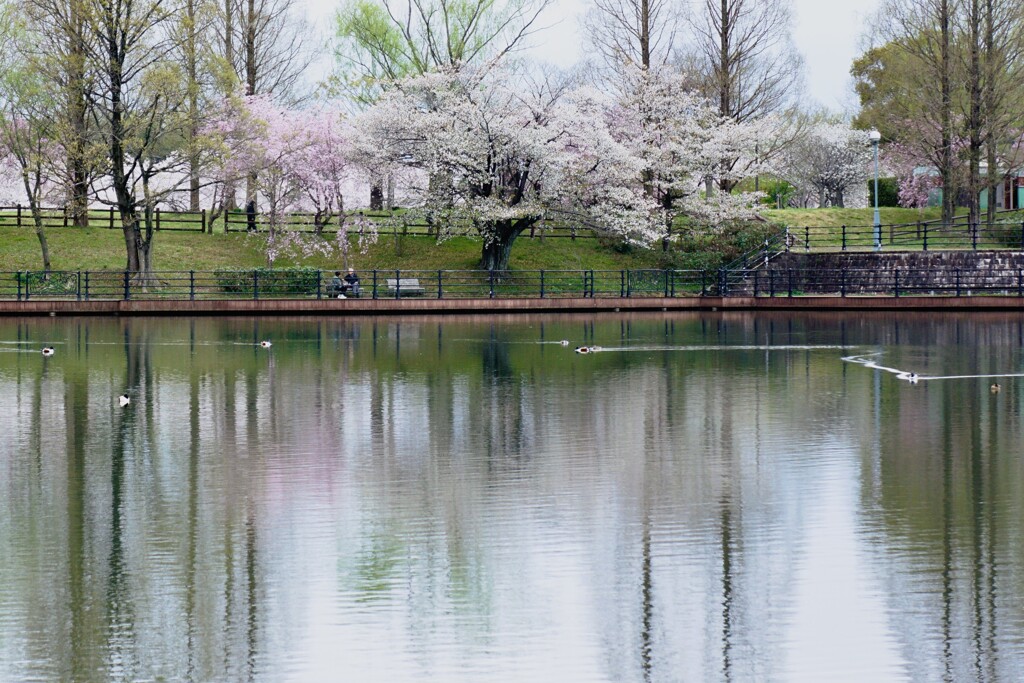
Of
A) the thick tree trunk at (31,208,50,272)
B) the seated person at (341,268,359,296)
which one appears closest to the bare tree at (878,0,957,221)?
the seated person at (341,268,359,296)

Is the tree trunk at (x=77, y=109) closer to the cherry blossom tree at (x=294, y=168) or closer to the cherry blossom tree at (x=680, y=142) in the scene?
the cherry blossom tree at (x=294, y=168)

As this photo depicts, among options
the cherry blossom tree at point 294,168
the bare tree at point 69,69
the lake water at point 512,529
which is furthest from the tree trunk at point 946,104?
the lake water at point 512,529

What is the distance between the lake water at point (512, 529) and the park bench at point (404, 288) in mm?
25701

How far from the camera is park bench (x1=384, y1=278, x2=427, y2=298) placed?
50750mm

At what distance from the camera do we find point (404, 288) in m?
52.1

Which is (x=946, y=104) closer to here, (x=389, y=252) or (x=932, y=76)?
(x=932, y=76)

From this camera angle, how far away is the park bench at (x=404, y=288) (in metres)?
50.8

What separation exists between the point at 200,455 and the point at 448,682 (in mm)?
8496

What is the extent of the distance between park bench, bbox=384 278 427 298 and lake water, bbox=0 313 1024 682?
2570 cm

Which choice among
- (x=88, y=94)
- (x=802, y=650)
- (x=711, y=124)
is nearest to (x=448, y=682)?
(x=802, y=650)

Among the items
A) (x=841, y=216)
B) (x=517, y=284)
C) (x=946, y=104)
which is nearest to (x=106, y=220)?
(x=517, y=284)

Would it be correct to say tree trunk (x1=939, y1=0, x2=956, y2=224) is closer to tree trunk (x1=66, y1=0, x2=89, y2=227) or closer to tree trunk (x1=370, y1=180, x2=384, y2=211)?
tree trunk (x1=370, y1=180, x2=384, y2=211)

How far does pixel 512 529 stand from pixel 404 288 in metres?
40.3

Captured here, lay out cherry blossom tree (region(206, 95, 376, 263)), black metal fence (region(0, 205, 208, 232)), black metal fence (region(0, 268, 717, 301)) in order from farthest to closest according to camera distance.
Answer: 1. black metal fence (region(0, 205, 208, 232))
2. cherry blossom tree (region(206, 95, 376, 263))
3. black metal fence (region(0, 268, 717, 301))
